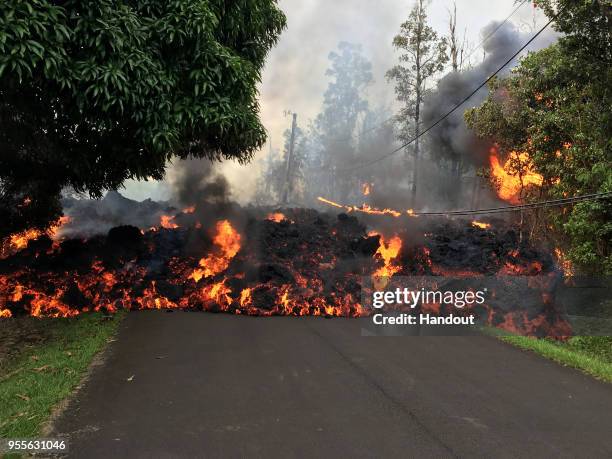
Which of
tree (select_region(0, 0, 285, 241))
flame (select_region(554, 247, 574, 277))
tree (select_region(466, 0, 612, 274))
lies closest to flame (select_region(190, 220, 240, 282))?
tree (select_region(0, 0, 285, 241))

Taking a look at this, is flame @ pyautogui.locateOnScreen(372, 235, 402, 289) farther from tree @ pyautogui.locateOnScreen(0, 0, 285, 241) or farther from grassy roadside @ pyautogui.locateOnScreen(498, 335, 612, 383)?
tree @ pyautogui.locateOnScreen(0, 0, 285, 241)

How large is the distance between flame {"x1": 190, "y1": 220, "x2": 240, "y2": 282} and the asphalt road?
5748 millimetres

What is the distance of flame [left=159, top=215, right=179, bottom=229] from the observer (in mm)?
19231

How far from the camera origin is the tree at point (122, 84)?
19.7ft

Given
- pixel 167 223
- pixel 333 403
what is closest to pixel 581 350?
pixel 333 403

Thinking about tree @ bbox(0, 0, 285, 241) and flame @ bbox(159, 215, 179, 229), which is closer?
tree @ bbox(0, 0, 285, 241)

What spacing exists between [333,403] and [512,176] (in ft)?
45.7

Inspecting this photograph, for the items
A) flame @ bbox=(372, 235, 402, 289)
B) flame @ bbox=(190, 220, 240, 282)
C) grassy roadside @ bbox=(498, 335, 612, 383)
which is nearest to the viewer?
grassy roadside @ bbox=(498, 335, 612, 383)

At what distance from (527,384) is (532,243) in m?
11.5

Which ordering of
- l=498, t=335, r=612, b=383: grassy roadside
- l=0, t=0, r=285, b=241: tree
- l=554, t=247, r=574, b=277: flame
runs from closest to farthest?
l=0, t=0, r=285, b=241: tree, l=498, t=335, r=612, b=383: grassy roadside, l=554, t=247, r=574, b=277: flame

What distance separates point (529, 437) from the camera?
479cm

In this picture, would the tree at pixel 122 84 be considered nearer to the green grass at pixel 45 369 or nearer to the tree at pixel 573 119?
the green grass at pixel 45 369

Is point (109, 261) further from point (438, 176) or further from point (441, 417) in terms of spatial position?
point (438, 176)

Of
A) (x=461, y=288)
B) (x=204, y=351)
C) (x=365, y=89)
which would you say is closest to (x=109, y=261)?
(x=204, y=351)
